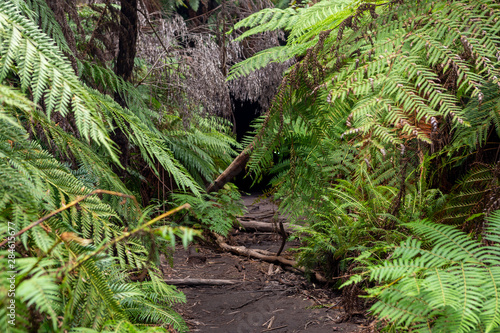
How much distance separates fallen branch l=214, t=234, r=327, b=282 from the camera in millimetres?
3292

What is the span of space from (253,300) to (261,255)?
108 centimetres

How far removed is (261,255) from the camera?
391cm

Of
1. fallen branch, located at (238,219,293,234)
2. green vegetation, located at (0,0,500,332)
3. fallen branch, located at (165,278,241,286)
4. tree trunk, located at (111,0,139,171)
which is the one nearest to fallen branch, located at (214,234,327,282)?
green vegetation, located at (0,0,500,332)

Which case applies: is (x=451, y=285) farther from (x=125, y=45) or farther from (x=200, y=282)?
(x=200, y=282)

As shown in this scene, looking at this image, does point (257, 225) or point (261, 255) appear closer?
point (261, 255)

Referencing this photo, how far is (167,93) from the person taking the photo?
3.03m

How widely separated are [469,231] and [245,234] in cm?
386

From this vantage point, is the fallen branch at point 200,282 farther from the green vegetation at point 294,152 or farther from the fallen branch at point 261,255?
the green vegetation at point 294,152

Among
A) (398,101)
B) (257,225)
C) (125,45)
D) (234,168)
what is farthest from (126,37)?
(257,225)

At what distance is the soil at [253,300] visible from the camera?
2.36m

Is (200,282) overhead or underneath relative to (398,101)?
underneath

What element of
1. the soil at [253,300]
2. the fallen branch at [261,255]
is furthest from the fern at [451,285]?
the fallen branch at [261,255]

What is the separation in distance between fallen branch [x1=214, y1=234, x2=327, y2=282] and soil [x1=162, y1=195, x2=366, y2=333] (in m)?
0.06

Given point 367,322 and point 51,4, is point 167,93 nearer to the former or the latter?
point 51,4
